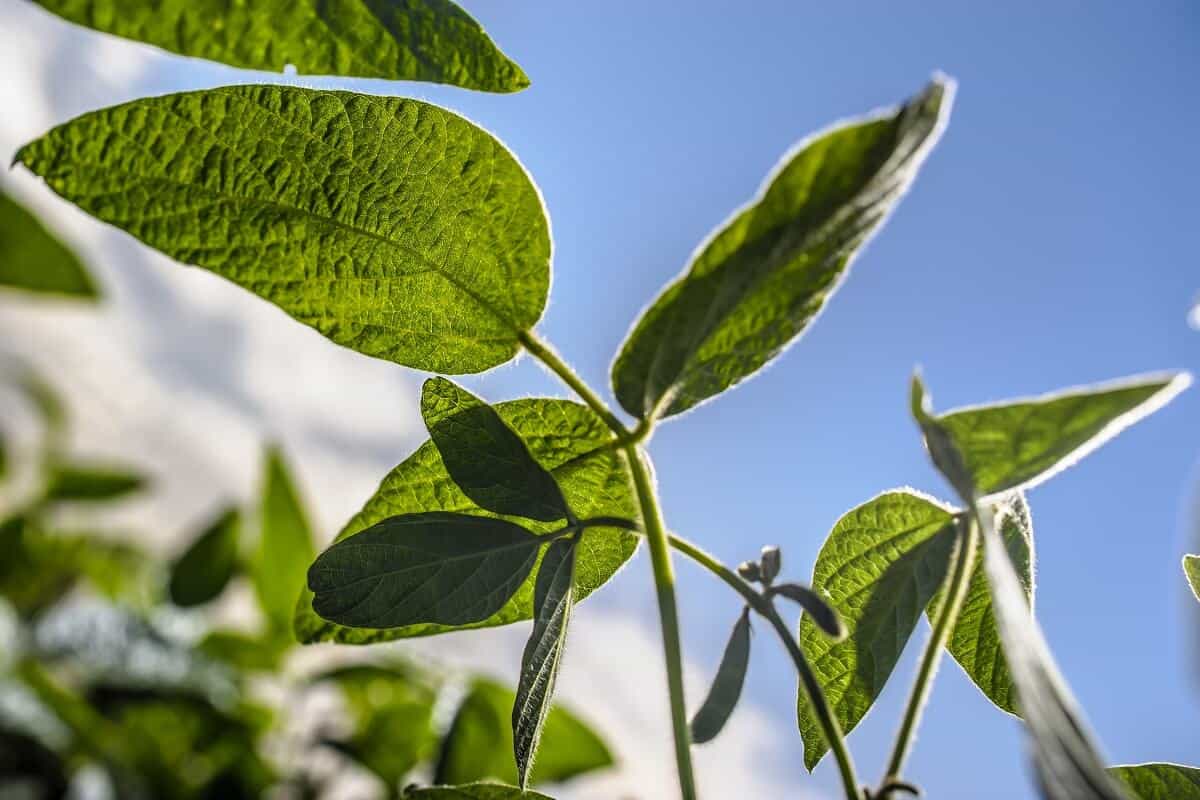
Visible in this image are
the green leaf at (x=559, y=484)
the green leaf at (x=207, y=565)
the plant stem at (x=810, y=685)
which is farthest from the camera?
the green leaf at (x=207, y=565)

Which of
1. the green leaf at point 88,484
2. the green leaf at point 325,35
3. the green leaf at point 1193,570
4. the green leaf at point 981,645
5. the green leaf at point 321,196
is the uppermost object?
the green leaf at point 325,35

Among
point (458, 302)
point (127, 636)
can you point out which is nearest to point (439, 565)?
point (458, 302)

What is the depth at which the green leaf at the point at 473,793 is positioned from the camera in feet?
1.32

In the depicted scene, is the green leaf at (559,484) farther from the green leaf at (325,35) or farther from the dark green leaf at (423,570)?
the green leaf at (325,35)

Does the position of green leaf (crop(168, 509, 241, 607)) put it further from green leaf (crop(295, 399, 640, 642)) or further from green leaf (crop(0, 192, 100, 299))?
green leaf (crop(295, 399, 640, 642))

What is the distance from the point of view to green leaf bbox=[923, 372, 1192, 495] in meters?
0.29

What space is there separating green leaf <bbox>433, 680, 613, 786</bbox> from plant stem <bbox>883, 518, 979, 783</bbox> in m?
0.88

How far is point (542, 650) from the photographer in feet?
1.29

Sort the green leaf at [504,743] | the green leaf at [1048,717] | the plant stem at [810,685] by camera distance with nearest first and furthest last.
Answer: the green leaf at [1048,717] → the plant stem at [810,685] → the green leaf at [504,743]

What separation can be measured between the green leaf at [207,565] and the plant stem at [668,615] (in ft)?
5.92

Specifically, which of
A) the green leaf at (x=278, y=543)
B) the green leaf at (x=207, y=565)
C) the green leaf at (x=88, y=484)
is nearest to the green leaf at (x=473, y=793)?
the green leaf at (x=278, y=543)

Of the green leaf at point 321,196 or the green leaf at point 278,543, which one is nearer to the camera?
the green leaf at point 321,196

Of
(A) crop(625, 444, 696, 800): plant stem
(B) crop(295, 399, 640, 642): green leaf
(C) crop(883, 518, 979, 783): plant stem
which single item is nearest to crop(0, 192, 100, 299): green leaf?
(B) crop(295, 399, 640, 642): green leaf

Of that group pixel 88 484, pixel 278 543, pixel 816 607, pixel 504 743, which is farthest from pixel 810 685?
pixel 88 484
